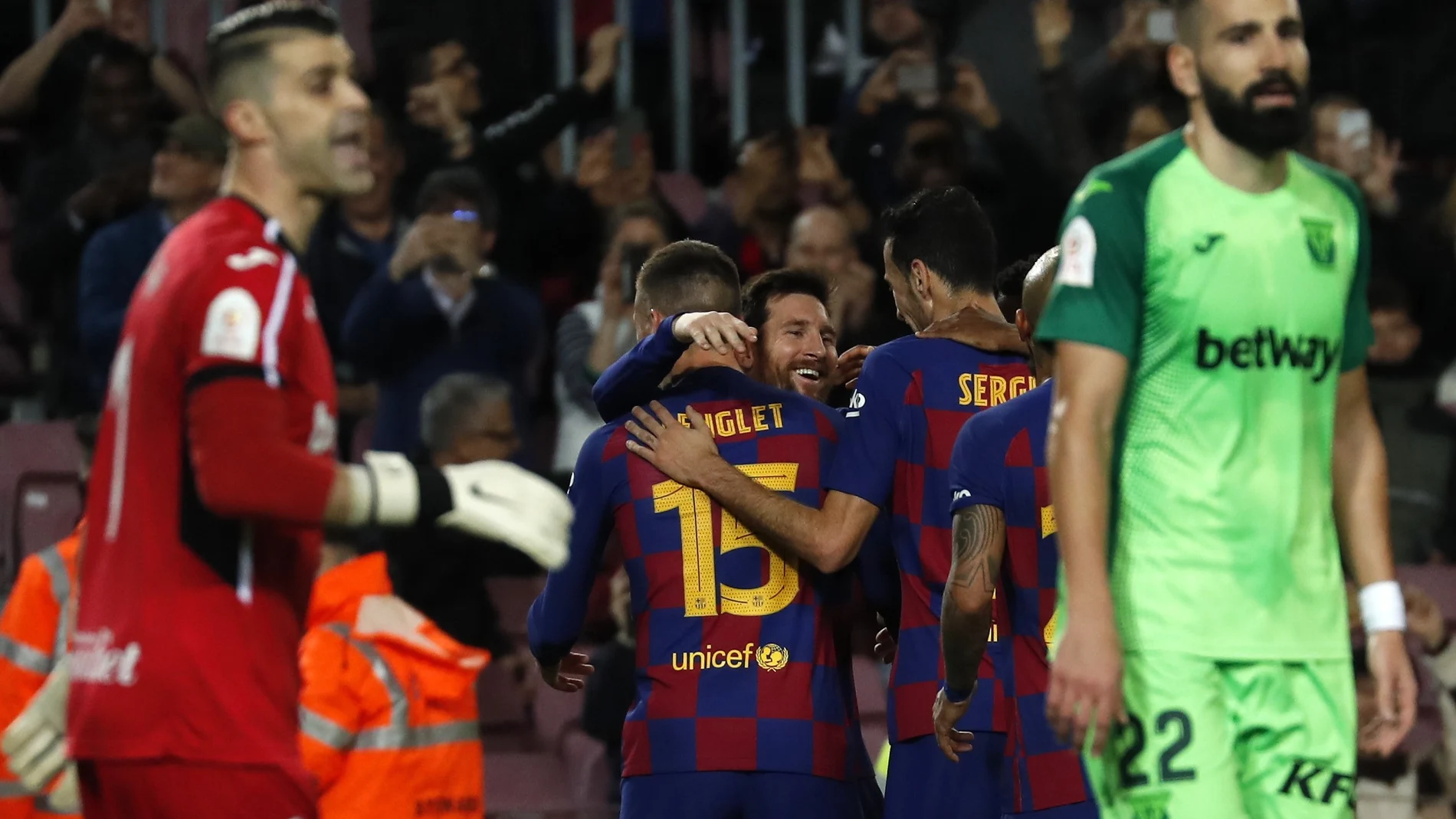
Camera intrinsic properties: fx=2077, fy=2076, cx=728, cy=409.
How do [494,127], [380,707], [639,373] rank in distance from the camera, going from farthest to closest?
1. [494,127]
2. [380,707]
3. [639,373]

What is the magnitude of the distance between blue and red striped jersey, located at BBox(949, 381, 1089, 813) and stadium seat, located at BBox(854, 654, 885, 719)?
3.83 metres

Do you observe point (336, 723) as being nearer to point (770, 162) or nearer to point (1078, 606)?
point (1078, 606)

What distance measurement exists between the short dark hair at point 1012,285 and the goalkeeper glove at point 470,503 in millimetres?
2943

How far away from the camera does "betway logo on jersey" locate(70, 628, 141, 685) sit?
3500mm

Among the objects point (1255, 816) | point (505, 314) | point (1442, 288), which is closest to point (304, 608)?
point (1255, 816)

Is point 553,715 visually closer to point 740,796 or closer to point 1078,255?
point 740,796

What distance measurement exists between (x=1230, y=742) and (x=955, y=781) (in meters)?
1.71

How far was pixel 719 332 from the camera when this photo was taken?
4711 millimetres

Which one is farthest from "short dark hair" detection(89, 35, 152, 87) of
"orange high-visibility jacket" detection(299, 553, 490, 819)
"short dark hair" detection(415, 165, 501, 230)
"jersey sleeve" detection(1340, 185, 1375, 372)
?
"jersey sleeve" detection(1340, 185, 1375, 372)

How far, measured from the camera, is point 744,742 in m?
5.05

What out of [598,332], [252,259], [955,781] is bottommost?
[955,781]

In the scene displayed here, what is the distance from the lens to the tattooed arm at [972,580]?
4.76 meters

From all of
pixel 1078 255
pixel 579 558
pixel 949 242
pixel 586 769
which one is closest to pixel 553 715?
pixel 586 769

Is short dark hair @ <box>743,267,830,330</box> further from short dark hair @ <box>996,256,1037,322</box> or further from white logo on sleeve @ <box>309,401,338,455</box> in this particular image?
white logo on sleeve @ <box>309,401,338,455</box>
